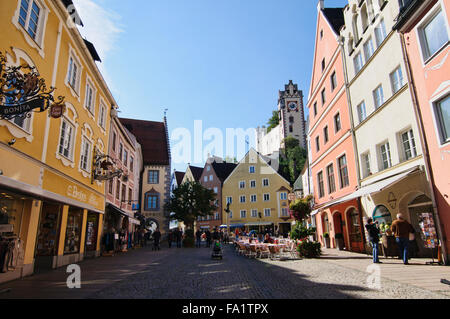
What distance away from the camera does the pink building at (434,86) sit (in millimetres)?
9688

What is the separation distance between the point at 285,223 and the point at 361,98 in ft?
122

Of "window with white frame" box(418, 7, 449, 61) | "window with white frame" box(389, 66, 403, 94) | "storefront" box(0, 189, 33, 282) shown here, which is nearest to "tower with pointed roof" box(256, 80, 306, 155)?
"window with white frame" box(389, 66, 403, 94)

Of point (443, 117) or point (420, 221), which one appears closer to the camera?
point (443, 117)

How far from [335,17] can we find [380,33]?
9.70m

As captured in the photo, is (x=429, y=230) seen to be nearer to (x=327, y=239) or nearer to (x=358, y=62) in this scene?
(x=358, y=62)

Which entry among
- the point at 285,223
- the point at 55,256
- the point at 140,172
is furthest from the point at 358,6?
the point at 285,223

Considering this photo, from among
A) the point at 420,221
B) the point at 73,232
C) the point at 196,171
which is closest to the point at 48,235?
the point at 73,232

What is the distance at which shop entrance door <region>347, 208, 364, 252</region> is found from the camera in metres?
16.3

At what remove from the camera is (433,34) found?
10430mm

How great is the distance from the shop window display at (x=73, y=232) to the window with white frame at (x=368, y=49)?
1648 cm

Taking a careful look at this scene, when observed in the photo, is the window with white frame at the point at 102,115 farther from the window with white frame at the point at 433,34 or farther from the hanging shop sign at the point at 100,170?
the window with white frame at the point at 433,34

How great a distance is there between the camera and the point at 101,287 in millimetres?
7617
